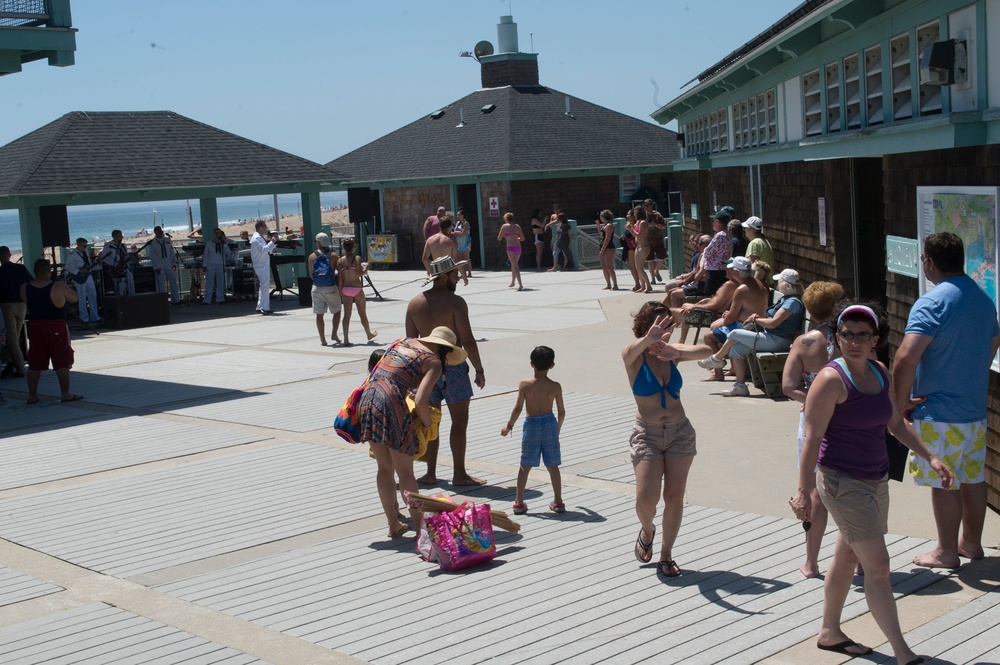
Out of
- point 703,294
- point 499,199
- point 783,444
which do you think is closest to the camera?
point 783,444

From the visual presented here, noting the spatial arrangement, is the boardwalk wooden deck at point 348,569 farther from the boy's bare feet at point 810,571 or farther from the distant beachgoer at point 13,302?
the distant beachgoer at point 13,302

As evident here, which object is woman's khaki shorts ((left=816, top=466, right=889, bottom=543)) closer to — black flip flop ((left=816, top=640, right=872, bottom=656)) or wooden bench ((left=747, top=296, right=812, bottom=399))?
black flip flop ((left=816, top=640, right=872, bottom=656))

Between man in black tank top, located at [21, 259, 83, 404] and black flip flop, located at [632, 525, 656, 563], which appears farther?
man in black tank top, located at [21, 259, 83, 404]

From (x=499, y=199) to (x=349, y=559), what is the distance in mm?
25750

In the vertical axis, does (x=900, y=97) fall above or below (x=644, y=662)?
above

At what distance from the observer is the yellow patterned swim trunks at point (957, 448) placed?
586cm

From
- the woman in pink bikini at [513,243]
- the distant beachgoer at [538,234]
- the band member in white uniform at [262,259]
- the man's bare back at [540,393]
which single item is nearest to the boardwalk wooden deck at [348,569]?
the man's bare back at [540,393]

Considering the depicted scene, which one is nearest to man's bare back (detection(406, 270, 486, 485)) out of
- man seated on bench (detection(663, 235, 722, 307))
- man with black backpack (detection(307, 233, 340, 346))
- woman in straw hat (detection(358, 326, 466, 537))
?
woman in straw hat (detection(358, 326, 466, 537))

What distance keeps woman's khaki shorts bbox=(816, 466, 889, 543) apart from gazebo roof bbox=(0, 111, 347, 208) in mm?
20212

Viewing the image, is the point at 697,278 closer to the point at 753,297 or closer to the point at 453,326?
the point at 753,297

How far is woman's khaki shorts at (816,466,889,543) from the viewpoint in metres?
4.85

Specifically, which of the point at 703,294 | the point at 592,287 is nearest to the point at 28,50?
the point at 703,294

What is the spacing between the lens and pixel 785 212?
15.1 m

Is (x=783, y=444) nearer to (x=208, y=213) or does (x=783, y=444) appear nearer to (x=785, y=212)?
(x=785, y=212)
